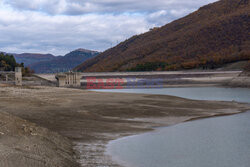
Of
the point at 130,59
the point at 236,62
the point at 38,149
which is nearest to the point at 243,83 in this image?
the point at 236,62

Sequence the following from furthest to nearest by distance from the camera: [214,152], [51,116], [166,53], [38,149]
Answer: [166,53] < [51,116] < [214,152] < [38,149]

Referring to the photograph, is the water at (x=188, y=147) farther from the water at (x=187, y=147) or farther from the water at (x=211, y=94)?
the water at (x=211, y=94)

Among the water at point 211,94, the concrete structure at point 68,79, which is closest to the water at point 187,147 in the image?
the water at point 211,94

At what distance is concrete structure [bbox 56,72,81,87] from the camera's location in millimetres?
91812

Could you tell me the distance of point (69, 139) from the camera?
1961 centimetres

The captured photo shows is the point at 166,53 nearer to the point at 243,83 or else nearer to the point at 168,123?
the point at 243,83

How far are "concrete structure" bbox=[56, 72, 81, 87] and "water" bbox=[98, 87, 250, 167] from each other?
221 ft

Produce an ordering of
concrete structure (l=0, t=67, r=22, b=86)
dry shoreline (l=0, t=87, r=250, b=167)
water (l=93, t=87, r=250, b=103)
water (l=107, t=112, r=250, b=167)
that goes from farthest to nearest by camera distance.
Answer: concrete structure (l=0, t=67, r=22, b=86), water (l=93, t=87, r=250, b=103), dry shoreline (l=0, t=87, r=250, b=167), water (l=107, t=112, r=250, b=167)

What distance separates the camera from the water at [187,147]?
1712 centimetres

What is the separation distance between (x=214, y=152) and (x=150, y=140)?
422 cm

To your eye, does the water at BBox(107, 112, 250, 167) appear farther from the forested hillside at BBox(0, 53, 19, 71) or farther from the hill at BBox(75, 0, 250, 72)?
the hill at BBox(75, 0, 250, 72)

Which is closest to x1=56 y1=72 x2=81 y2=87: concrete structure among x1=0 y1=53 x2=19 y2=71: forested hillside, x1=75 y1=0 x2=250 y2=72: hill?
x1=0 y1=53 x2=19 y2=71: forested hillside

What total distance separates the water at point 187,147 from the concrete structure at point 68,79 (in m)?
67.4

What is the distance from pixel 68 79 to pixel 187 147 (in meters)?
78.2
